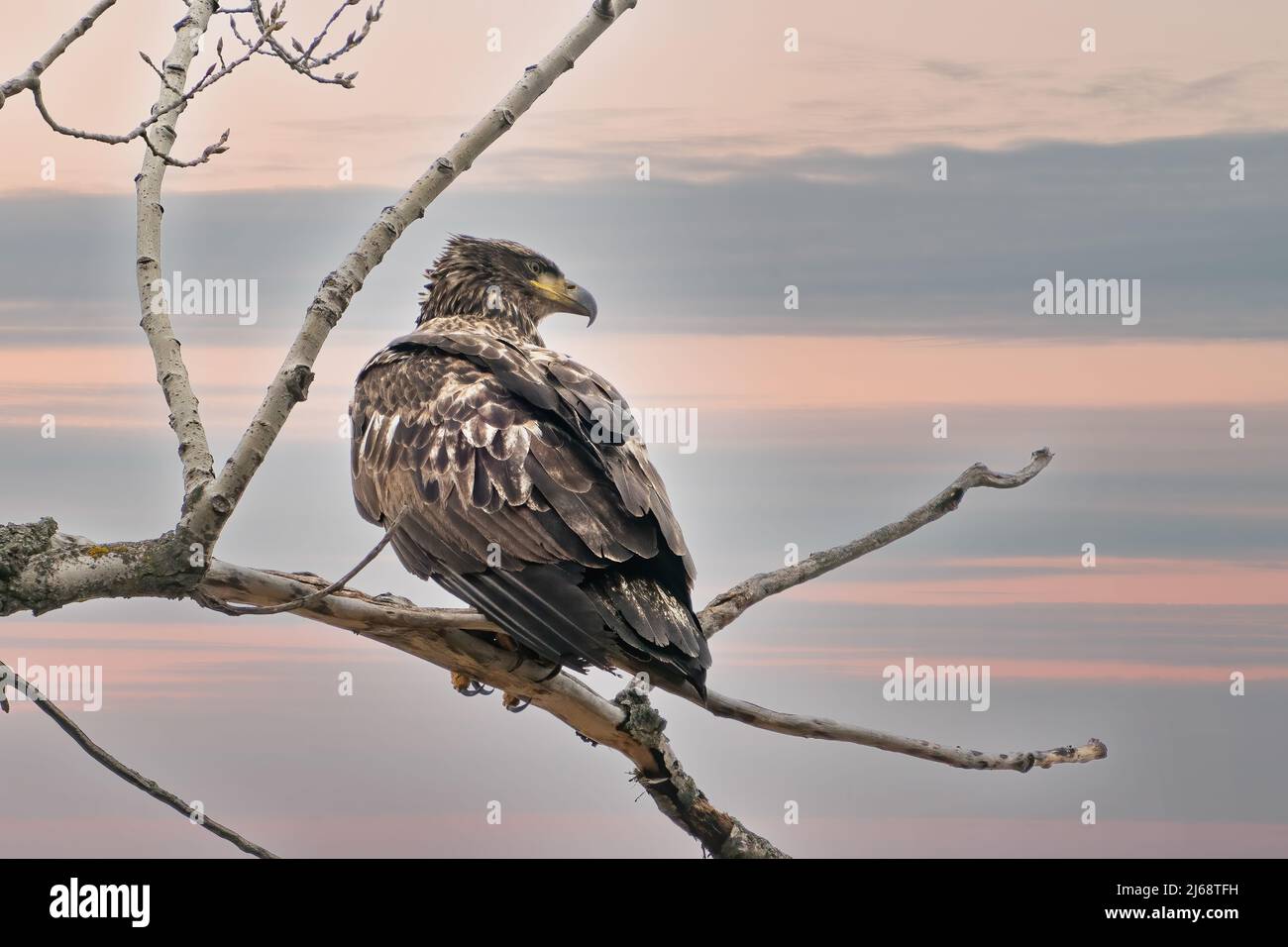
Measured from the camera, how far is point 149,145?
225 inches

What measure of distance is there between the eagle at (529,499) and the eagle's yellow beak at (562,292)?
959mm

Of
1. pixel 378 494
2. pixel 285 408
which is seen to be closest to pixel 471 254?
pixel 378 494

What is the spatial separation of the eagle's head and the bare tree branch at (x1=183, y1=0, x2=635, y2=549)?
2.75 meters

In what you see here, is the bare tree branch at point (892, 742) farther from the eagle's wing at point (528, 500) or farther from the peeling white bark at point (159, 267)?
the peeling white bark at point (159, 267)

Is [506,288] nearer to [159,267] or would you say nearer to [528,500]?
[528,500]

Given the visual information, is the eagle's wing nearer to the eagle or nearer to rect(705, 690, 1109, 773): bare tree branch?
the eagle

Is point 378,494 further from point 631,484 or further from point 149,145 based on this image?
point 149,145

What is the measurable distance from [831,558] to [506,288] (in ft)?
9.58

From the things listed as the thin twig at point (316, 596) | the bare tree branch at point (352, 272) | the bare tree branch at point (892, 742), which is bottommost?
the bare tree branch at point (892, 742)

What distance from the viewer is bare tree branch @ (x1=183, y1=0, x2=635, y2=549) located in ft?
16.6

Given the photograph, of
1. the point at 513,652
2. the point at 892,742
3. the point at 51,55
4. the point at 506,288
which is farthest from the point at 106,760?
the point at 506,288

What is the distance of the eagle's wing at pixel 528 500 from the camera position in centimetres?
572

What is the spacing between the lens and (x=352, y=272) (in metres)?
5.64

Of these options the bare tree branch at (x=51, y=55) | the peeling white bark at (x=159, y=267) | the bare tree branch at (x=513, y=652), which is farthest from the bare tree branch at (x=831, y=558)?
the bare tree branch at (x=51, y=55)
